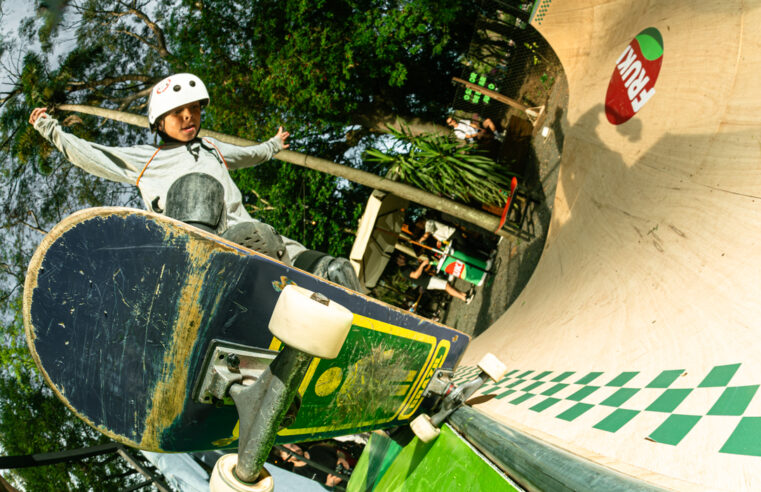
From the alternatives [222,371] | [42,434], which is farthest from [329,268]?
[42,434]

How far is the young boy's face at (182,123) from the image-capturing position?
2422 mm

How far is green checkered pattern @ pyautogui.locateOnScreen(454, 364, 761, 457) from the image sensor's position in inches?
35.9

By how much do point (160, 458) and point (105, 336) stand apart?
3541 millimetres

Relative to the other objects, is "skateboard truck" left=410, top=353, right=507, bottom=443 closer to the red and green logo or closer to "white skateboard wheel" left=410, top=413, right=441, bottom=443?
"white skateboard wheel" left=410, top=413, right=441, bottom=443

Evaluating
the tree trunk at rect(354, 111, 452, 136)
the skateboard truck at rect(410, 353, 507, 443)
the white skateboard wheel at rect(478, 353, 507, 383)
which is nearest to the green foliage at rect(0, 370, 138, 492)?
the tree trunk at rect(354, 111, 452, 136)

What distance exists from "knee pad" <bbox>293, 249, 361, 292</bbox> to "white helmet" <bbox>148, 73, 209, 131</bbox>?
1.06m

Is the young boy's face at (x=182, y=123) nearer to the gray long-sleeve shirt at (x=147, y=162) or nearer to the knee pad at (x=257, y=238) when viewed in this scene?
the gray long-sleeve shirt at (x=147, y=162)

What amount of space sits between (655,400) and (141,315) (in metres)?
1.58

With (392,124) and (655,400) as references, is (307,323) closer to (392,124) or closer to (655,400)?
(655,400)

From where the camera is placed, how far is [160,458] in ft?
13.9

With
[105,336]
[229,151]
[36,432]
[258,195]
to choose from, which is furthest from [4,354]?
[105,336]

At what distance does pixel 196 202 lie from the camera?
1.93 meters

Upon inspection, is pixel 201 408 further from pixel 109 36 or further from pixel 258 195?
pixel 109 36

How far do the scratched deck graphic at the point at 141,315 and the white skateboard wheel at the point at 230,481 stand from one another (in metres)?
0.39
